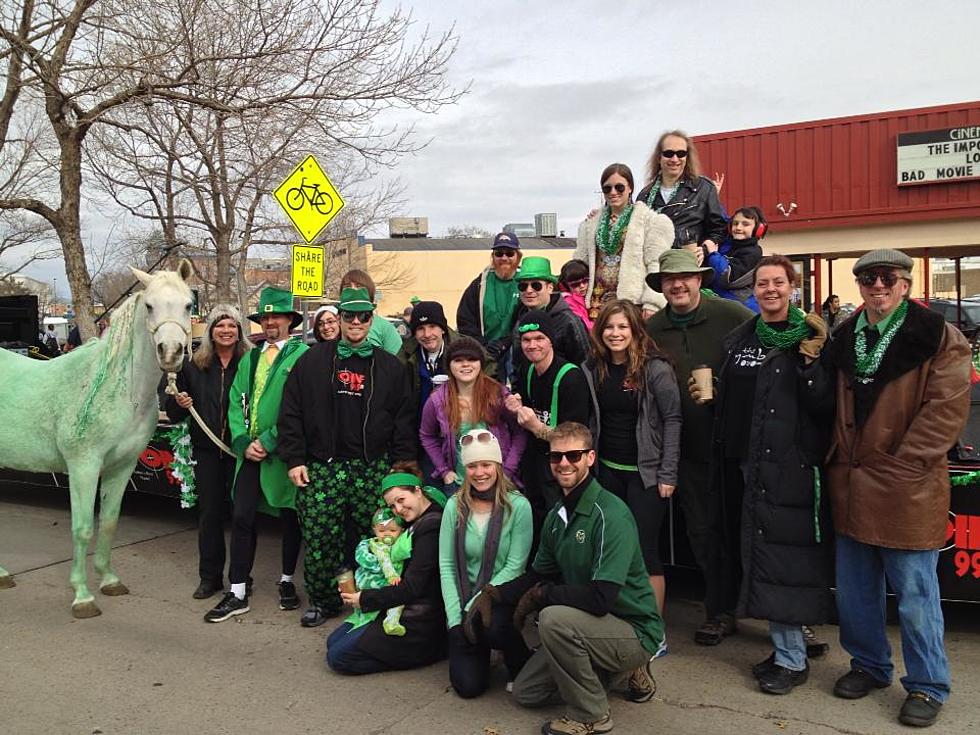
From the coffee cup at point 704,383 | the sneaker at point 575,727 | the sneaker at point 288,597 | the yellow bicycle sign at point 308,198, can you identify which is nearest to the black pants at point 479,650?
the sneaker at point 575,727

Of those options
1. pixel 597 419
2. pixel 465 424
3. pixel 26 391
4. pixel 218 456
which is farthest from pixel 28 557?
pixel 597 419

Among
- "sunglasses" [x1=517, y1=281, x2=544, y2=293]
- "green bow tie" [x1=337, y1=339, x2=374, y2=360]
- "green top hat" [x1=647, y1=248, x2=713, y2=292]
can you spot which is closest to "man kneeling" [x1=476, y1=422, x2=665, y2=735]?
"green top hat" [x1=647, y1=248, x2=713, y2=292]

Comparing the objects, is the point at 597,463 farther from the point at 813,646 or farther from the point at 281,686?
the point at 281,686

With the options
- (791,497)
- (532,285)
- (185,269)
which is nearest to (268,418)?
(185,269)

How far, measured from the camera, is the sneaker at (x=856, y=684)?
3822 mm

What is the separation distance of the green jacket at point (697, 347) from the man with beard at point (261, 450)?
2.39 meters

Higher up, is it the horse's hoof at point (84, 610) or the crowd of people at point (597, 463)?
the crowd of people at point (597, 463)

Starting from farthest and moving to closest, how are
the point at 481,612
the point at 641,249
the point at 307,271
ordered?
the point at 307,271 < the point at 641,249 < the point at 481,612

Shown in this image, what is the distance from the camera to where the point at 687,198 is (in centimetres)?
603

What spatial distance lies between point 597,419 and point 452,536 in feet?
3.26

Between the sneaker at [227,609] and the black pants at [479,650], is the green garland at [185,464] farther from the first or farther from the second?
the black pants at [479,650]

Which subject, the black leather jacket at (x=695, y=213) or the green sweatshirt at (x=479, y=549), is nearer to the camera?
the green sweatshirt at (x=479, y=549)

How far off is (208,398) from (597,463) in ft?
8.88

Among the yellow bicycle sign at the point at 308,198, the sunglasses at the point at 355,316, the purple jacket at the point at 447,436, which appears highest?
the yellow bicycle sign at the point at 308,198
